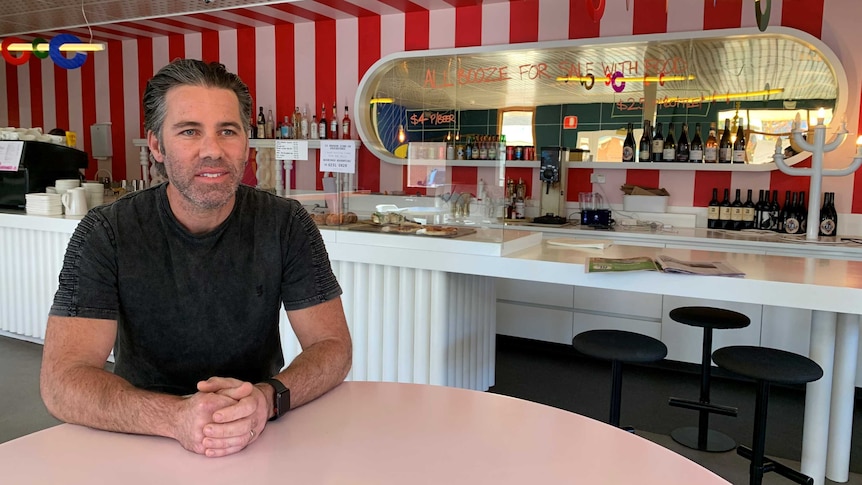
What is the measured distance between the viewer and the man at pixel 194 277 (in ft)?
4.54

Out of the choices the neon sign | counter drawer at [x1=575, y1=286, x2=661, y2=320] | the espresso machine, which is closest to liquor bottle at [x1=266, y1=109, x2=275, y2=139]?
the neon sign

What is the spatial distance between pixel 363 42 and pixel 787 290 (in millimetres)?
4365

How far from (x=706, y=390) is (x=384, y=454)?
2.46 metres

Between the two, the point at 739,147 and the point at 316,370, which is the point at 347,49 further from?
the point at 316,370

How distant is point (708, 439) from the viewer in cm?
312

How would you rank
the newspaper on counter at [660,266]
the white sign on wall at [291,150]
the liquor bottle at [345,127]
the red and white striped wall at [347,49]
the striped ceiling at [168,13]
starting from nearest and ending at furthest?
the newspaper on counter at [660,266] < the white sign on wall at [291,150] < the red and white striped wall at [347,49] < the striped ceiling at [168,13] < the liquor bottle at [345,127]

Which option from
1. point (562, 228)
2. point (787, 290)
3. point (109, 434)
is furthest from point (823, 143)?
point (109, 434)

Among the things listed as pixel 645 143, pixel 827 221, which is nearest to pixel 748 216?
pixel 827 221

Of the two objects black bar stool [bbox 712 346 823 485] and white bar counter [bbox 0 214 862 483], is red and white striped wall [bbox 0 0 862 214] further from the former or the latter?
black bar stool [bbox 712 346 823 485]

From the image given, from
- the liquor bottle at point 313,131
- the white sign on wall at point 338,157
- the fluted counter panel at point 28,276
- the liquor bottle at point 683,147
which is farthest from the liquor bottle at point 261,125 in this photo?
the liquor bottle at point 683,147

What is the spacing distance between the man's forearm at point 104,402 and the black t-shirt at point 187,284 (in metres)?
0.15

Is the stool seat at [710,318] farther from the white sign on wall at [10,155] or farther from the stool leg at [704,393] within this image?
the white sign on wall at [10,155]

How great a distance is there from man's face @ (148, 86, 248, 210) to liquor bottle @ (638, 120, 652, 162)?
3.87 metres

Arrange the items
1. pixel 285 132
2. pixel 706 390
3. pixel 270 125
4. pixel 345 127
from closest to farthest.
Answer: pixel 706 390 → pixel 345 127 → pixel 285 132 → pixel 270 125
